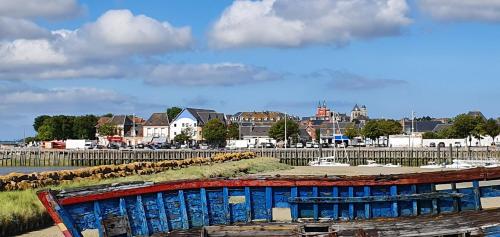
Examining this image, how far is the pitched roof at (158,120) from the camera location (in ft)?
550

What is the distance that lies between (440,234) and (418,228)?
1.81 feet

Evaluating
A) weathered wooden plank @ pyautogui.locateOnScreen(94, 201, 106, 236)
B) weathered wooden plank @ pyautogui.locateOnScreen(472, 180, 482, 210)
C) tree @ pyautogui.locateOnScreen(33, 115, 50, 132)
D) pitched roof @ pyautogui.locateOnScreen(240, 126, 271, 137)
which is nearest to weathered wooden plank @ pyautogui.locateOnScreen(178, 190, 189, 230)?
weathered wooden plank @ pyautogui.locateOnScreen(94, 201, 106, 236)

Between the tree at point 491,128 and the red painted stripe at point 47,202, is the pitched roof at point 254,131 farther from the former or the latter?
the red painted stripe at point 47,202

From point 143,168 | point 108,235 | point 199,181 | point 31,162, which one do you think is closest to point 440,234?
point 199,181

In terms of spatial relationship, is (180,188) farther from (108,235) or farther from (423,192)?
(423,192)

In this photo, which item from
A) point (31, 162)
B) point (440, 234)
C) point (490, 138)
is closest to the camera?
point (440, 234)

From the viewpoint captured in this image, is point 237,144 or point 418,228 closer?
point 418,228

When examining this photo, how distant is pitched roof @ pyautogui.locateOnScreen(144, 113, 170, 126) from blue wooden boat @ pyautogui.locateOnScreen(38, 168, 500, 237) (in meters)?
153

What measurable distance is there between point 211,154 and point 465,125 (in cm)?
4532

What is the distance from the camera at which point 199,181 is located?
47.5 ft

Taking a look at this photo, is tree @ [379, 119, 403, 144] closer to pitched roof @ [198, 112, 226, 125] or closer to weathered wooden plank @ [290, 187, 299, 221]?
pitched roof @ [198, 112, 226, 125]

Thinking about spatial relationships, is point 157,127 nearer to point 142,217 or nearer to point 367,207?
point 142,217

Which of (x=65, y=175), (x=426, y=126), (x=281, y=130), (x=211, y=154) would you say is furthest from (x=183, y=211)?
(x=426, y=126)

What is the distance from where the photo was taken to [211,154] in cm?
10481
